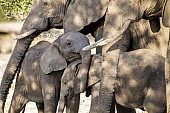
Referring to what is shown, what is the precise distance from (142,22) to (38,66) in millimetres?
887

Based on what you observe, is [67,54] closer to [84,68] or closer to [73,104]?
[84,68]

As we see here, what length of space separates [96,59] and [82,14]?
28.4 inches

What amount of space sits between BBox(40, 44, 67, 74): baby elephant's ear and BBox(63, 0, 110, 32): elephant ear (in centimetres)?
45

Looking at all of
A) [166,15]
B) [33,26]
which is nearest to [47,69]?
[33,26]

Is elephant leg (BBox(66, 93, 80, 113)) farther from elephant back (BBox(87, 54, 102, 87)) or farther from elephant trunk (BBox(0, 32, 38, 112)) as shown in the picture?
elephant trunk (BBox(0, 32, 38, 112))

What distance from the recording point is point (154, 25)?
15.8 ft

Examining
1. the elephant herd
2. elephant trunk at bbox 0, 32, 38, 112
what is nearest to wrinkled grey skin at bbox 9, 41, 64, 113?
the elephant herd

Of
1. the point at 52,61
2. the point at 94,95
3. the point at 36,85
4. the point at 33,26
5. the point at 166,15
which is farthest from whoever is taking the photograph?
the point at 33,26

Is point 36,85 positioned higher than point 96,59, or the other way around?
point 96,59

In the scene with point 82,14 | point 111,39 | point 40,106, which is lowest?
point 40,106

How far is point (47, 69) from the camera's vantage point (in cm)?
474

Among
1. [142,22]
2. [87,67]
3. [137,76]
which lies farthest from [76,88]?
[142,22]

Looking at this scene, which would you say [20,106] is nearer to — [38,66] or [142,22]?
[38,66]

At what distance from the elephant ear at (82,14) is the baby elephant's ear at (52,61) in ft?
1.49
